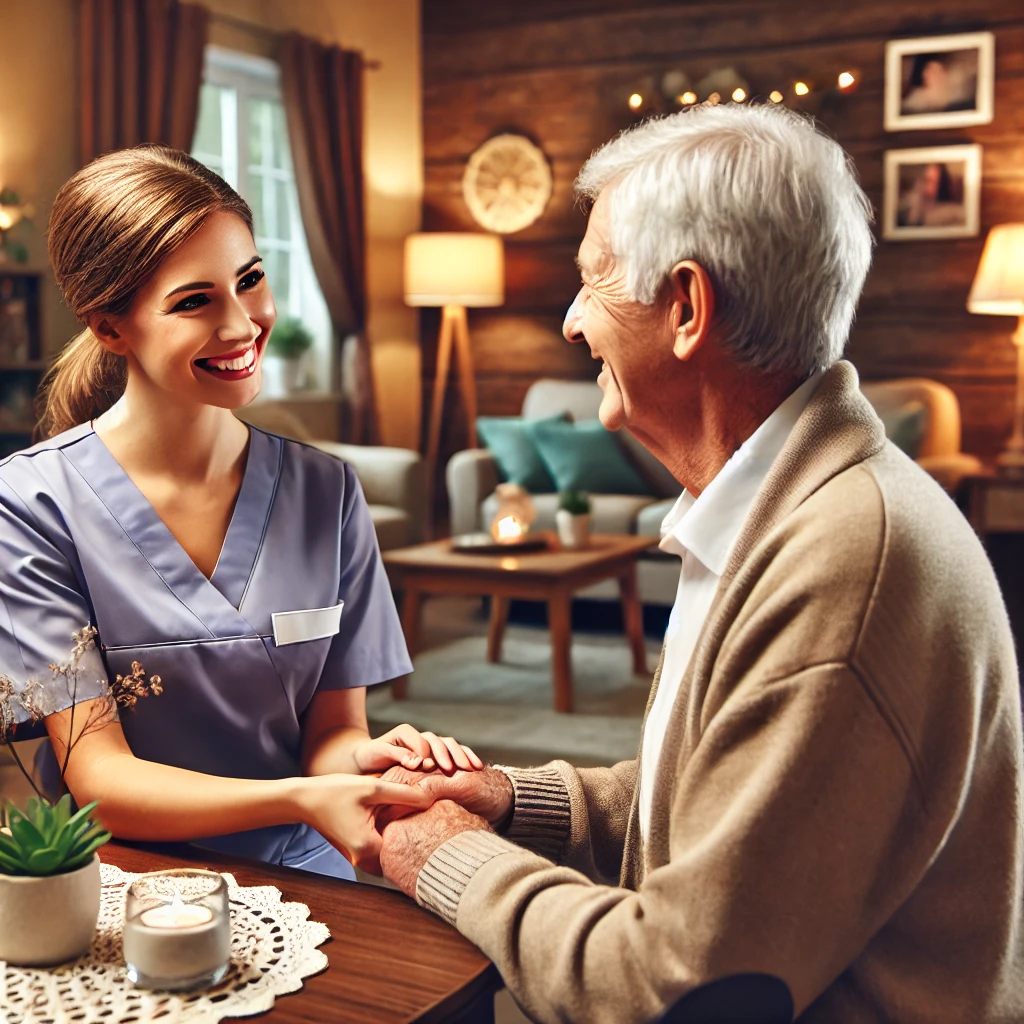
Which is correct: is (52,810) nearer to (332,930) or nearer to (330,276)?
(332,930)

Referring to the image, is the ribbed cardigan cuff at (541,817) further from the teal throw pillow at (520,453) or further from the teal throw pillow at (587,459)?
the teal throw pillow at (520,453)

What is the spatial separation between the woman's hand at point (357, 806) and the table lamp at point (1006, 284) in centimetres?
450

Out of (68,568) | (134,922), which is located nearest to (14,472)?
(68,568)

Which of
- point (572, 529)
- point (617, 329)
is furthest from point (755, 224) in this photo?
point (572, 529)

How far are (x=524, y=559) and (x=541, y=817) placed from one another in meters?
3.08

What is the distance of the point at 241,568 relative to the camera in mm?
Answer: 1358

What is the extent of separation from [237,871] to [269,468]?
0.51 m

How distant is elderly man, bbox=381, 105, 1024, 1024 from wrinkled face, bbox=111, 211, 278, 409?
1.44 feet

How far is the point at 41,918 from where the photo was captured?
0.90 meters

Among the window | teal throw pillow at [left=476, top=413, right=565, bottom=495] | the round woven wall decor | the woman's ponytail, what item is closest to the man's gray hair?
the woman's ponytail

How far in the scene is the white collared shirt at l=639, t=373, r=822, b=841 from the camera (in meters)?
1.01

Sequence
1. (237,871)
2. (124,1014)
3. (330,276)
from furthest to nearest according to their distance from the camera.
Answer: (330,276) → (237,871) → (124,1014)

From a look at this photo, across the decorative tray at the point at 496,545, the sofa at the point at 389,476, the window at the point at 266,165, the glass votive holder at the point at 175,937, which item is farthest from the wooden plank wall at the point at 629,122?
the glass votive holder at the point at 175,937

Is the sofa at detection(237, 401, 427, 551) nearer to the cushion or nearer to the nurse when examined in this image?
the cushion
